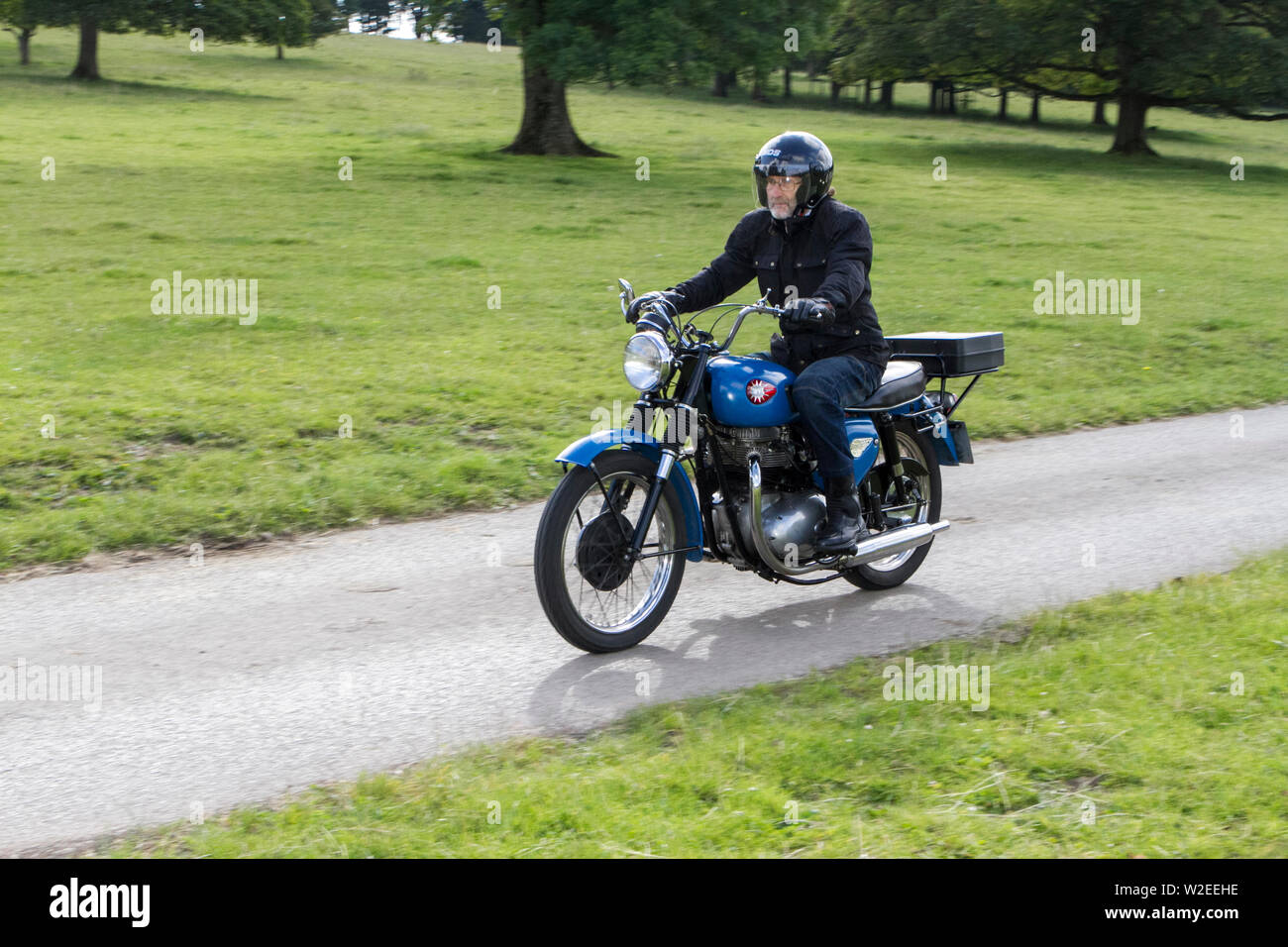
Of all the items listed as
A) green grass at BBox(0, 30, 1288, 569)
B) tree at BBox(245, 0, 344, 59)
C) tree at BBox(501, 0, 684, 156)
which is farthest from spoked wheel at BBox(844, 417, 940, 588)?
tree at BBox(245, 0, 344, 59)

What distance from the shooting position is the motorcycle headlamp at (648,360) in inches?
213

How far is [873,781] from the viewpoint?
168 inches

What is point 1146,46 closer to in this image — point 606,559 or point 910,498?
point 910,498

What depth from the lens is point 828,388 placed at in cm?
577

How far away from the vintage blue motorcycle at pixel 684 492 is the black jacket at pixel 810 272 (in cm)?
22

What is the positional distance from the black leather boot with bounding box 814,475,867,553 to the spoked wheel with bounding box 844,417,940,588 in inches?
19.5

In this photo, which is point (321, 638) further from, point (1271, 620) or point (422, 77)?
point (422, 77)

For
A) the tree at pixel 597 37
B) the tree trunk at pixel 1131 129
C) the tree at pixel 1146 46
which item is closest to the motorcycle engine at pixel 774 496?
the tree at pixel 597 37

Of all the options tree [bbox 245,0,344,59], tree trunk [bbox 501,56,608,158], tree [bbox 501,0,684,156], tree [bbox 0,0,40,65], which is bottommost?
tree trunk [bbox 501,56,608,158]

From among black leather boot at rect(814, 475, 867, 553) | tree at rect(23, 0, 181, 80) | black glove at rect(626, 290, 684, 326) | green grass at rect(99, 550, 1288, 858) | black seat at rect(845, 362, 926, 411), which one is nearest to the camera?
green grass at rect(99, 550, 1288, 858)

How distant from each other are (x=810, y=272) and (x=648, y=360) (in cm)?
104

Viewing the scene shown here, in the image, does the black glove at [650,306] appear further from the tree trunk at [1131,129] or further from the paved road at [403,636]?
the tree trunk at [1131,129]

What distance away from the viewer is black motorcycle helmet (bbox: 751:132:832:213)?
5750 millimetres

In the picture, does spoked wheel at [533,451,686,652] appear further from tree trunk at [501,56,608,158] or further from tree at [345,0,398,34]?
tree at [345,0,398,34]
